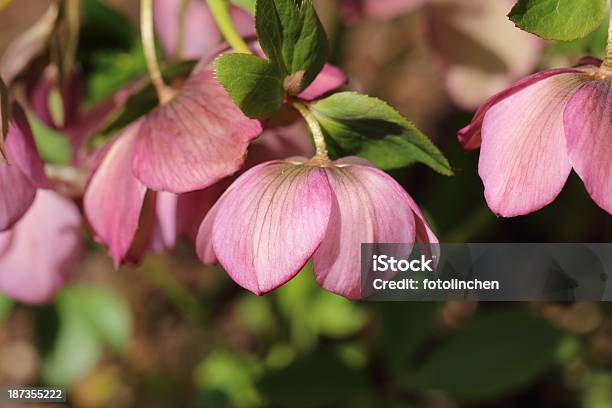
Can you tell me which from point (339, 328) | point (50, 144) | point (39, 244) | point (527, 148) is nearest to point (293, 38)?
point (527, 148)

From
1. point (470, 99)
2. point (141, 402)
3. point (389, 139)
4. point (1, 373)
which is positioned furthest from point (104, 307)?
point (389, 139)

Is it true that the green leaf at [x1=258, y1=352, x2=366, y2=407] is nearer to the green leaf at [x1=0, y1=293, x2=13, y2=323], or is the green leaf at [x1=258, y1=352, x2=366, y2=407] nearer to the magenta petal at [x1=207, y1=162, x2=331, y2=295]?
the green leaf at [x1=0, y1=293, x2=13, y2=323]

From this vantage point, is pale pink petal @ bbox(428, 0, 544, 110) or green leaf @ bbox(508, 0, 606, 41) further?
pale pink petal @ bbox(428, 0, 544, 110)

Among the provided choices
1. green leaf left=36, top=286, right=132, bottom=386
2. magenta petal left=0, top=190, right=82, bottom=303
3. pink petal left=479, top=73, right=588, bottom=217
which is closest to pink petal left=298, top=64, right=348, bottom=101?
pink petal left=479, top=73, right=588, bottom=217

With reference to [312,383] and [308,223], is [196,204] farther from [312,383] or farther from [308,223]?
[312,383]

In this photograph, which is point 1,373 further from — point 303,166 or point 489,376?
point 303,166

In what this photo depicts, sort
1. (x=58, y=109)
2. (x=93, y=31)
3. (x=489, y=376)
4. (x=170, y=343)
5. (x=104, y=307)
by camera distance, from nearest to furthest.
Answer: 1. (x=58, y=109)
2. (x=93, y=31)
3. (x=489, y=376)
4. (x=104, y=307)
5. (x=170, y=343)

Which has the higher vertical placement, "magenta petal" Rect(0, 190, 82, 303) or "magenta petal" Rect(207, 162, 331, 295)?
"magenta petal" Rect(207, 162, 331, 295)
